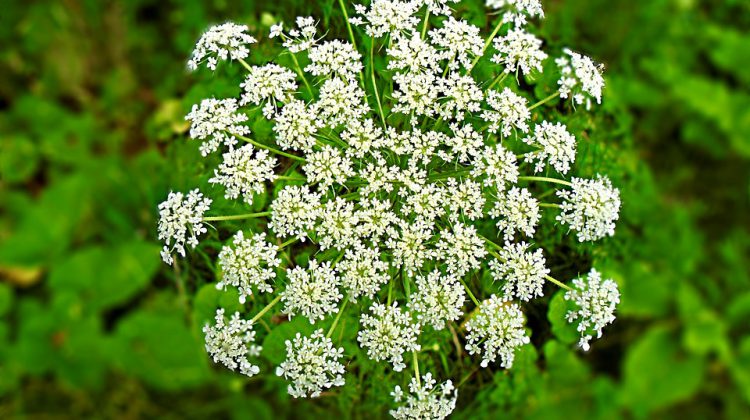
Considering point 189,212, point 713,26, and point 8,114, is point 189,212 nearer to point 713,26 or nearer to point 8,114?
point 8,114

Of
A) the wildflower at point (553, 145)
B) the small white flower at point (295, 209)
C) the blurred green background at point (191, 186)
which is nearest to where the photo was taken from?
the small white flower at point (295, 209)

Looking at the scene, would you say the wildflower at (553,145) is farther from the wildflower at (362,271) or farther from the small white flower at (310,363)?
the small white flower at (310,363)

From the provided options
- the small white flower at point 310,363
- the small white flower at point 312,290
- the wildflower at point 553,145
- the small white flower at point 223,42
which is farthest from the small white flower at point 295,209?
the wildflower at point 553,145

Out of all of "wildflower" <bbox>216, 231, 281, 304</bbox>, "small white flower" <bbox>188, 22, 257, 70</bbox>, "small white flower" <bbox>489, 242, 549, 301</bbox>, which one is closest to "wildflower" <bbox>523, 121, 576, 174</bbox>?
"small white flower" <bbox>489, 242, 549, 301</bbox>

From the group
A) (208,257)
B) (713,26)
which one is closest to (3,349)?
(208,257)

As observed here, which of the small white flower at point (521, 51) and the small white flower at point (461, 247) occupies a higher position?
Answer: the small white flower at point (521, 51)

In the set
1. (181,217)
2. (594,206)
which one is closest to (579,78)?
(594,206)

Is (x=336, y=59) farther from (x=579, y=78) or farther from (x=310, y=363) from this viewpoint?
(x=310, y=363)

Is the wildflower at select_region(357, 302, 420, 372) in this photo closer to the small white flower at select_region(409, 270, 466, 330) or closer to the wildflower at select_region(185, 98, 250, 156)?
the small white flower at select_region(409, 270, 466, 330)
